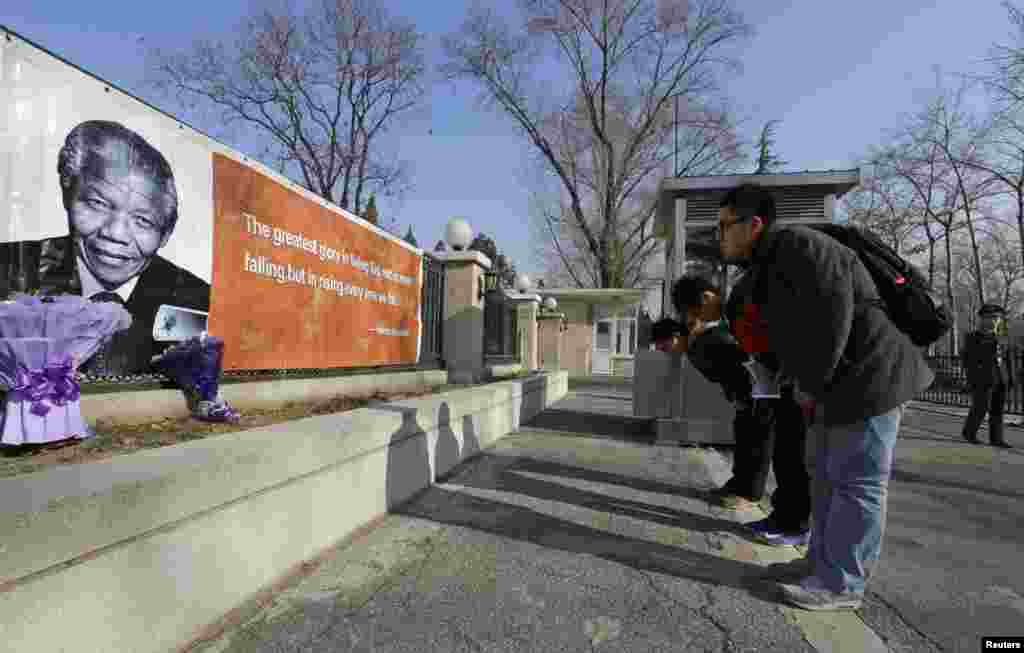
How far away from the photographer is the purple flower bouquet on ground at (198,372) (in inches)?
127

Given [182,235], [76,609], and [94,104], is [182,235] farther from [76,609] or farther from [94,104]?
[76,609]

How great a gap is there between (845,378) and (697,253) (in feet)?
18.4

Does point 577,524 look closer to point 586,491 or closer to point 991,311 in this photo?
point 586,491

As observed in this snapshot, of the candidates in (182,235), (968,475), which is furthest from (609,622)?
(968,475)

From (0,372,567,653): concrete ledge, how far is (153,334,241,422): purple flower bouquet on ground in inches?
22.5

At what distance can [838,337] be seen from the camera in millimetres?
2168

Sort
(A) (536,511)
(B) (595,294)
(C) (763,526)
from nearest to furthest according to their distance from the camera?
(C) (763,526), (A) (536,511), (B) (595,294)

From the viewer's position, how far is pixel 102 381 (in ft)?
9.66

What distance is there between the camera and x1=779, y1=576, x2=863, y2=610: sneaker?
89.3 inches

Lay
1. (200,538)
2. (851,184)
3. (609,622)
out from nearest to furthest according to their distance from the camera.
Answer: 1. (200,538)
2. (609,622)
3. (851,184)

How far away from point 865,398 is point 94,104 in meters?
3.69

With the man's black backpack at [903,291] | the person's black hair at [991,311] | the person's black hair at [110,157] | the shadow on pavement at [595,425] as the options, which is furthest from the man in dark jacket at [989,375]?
the person's black hair at [110,157]

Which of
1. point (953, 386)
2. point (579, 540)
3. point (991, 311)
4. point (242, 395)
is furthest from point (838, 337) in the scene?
point (953, 386)

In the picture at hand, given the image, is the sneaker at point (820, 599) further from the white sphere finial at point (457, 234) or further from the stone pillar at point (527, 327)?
the stone pillar at point (527, 327)
